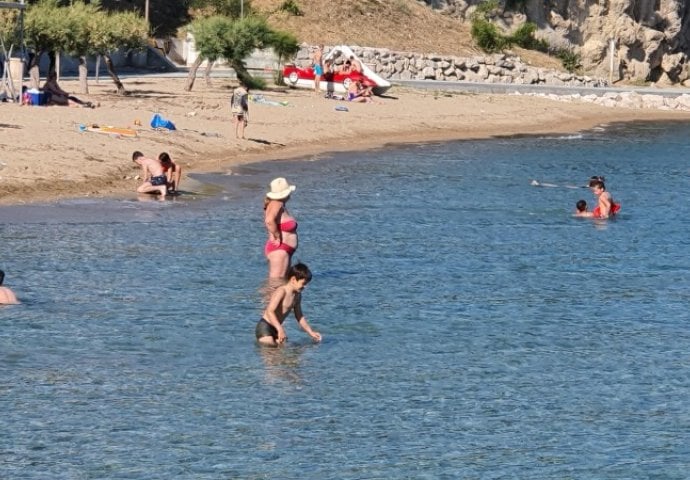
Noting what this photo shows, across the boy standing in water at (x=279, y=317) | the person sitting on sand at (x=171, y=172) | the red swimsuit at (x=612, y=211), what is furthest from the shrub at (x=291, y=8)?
the boy standing in water at (x=279, y=317)

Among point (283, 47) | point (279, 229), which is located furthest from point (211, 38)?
point (279, 229)

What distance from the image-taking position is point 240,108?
33.3 meters

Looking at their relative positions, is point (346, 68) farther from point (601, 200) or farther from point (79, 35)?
point (601, 200)

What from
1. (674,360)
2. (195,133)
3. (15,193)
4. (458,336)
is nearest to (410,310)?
(458,336)

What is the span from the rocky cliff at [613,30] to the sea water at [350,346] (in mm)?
49572

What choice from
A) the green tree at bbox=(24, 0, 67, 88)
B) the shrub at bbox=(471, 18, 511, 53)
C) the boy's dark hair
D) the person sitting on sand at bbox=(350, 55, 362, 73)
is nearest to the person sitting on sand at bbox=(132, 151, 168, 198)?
the boy's dark hair

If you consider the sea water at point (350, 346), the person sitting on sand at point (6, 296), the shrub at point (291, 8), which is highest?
the shrub at point (291, 8)

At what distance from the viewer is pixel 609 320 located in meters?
16.7

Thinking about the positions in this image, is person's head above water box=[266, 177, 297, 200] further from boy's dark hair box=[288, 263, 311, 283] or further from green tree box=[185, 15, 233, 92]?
green tree box=[185, 15, 233, 92]

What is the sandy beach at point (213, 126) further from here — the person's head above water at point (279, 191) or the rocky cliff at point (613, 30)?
the rocky cliff at point (613, 30)

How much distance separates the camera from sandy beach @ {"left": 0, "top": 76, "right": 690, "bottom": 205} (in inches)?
1032

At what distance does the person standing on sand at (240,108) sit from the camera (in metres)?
33.0

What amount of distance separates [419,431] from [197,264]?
783 centimetres

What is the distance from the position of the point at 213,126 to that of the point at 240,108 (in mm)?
2792
